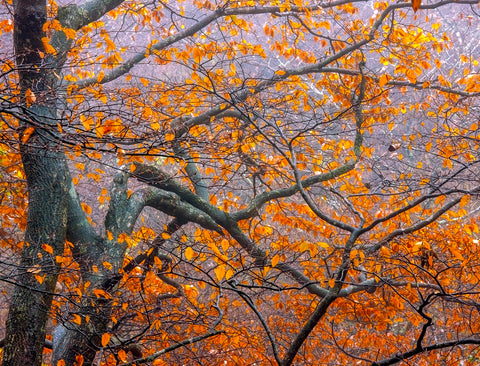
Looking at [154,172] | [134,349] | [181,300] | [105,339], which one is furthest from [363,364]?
[105,339]

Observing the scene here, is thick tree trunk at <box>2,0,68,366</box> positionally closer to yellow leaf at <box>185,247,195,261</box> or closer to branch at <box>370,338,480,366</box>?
yellow leaf at <box>185,247,195,261</box>

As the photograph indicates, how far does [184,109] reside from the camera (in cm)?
679

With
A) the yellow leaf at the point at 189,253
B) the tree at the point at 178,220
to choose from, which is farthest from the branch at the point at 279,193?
the yellow leaf at the point at 189,253

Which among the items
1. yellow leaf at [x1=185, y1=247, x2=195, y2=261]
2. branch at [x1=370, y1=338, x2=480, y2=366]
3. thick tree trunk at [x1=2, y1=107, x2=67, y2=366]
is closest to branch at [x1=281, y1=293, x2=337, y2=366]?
branch at [x1=370, y1=338, x2=480, y2=366]

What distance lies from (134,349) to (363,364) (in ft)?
12.6

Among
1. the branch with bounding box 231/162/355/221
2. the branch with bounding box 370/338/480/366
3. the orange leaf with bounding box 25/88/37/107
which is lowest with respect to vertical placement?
the branch with bounding box 370/338/480/366

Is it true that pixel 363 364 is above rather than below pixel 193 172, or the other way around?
below

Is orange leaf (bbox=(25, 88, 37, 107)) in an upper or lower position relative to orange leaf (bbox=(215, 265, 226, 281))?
upper

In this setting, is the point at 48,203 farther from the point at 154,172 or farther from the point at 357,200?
the point at 357,200

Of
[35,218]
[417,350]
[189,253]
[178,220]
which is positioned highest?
[178,220]

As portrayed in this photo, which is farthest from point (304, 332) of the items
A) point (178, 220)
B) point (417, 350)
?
point (178, 220)

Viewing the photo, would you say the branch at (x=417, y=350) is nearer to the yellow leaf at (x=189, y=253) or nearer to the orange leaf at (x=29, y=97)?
the yellow leaf at (x=189, y=253)

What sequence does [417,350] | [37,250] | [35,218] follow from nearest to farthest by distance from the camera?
[417,350]
[37,250]
[35,218]

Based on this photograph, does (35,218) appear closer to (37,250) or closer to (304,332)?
(37,250)
